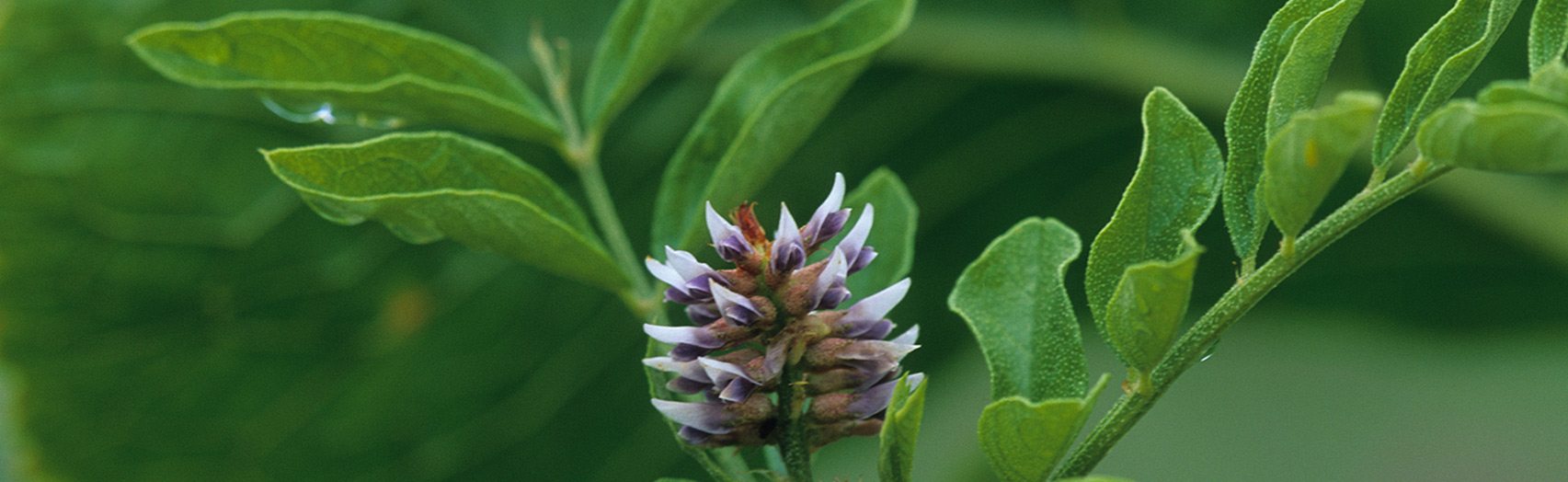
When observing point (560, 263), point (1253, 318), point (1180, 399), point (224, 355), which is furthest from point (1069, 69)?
point (560, 263)

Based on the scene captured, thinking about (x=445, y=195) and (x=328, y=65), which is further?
(x=328, y=65)

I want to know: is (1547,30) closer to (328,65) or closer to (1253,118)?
(1253,118)

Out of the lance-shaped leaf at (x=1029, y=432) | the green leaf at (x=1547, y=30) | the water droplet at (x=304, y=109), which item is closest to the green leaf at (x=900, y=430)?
the lance-shaped leaf at (x=1029, y=432)

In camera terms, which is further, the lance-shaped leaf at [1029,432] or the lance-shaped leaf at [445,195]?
the lance-shaped leaf at [445,195]

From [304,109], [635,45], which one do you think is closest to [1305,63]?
[635,45]

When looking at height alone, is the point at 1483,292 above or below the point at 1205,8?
below

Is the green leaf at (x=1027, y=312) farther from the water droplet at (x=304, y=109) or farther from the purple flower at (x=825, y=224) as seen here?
the water droplet at (x=304, y=109)

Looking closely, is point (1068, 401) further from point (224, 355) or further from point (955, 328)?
point (955, 328)
